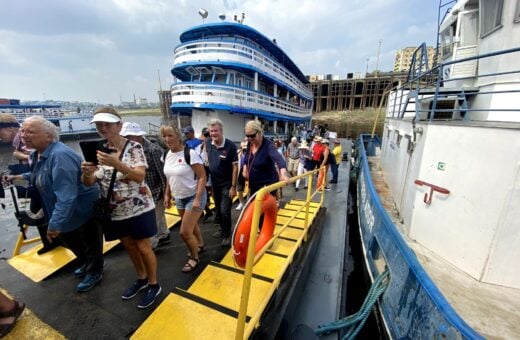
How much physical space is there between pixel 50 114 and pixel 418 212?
1110 inches

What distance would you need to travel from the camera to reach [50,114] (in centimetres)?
2033

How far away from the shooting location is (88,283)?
2.34 m

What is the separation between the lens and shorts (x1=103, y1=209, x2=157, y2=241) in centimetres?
201

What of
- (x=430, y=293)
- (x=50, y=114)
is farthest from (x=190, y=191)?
(x=50, y=114)

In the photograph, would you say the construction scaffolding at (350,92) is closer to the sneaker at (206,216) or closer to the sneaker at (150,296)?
the sneaker at (206,216)

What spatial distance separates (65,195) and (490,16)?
8075 mm

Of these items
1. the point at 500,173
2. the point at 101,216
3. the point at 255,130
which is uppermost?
the point at 255,130

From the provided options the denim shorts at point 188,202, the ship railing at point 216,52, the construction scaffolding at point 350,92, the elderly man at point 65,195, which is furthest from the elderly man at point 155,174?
the construction scaffolding at point 350,92

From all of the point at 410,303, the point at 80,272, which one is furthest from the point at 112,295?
the point at 410,303

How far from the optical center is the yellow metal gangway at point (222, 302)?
1.48m

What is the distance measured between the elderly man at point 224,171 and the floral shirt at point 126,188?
1.20 m

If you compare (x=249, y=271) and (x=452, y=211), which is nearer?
(x=249, y=271)

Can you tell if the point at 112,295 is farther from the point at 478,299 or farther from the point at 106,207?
the point at 478,299

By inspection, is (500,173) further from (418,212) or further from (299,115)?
(299,115)
